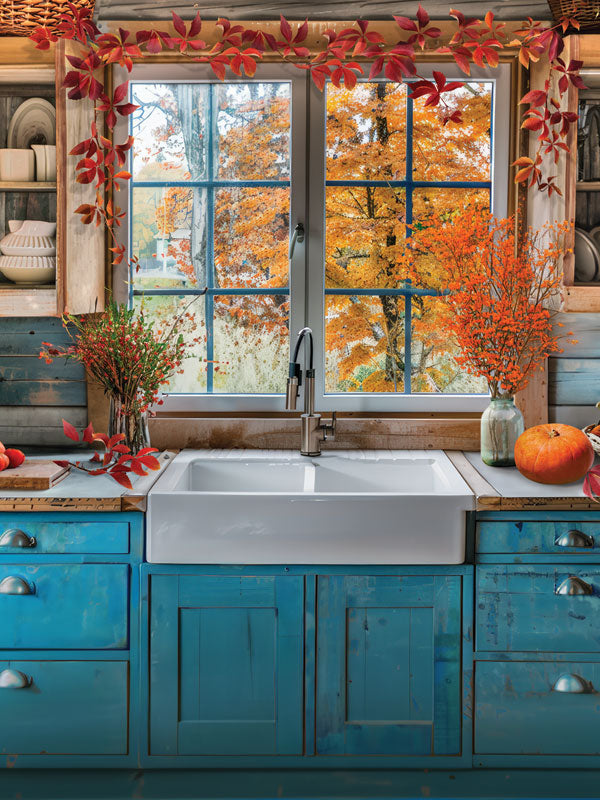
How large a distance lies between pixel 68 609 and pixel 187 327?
1.10m

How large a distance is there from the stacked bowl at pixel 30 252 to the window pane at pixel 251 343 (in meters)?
0.62

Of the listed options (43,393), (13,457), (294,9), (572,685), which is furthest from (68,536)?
(294,9)

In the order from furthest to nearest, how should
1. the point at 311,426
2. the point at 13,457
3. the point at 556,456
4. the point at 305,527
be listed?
the point at 311,426 → the point at 13,457 → the point at 556,456 → the point at 305,527

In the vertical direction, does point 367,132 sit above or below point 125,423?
above

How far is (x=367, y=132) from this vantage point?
2705mm

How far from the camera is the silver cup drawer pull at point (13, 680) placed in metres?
2.03

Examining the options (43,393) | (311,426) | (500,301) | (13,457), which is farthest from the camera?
(43,393)

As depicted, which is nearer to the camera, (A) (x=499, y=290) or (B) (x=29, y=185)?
(B) (x=29, y=185)

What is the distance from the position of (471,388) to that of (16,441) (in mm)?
1637

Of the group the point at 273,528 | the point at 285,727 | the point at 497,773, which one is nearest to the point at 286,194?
the point at 273,528

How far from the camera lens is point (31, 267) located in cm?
234

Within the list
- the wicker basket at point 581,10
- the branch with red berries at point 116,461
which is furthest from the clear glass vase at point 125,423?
the wicker basket at point 581,10

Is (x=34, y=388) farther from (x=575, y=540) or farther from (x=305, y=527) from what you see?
(x=575, y=540)

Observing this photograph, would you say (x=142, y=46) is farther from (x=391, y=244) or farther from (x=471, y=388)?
(x=471, y=388)
